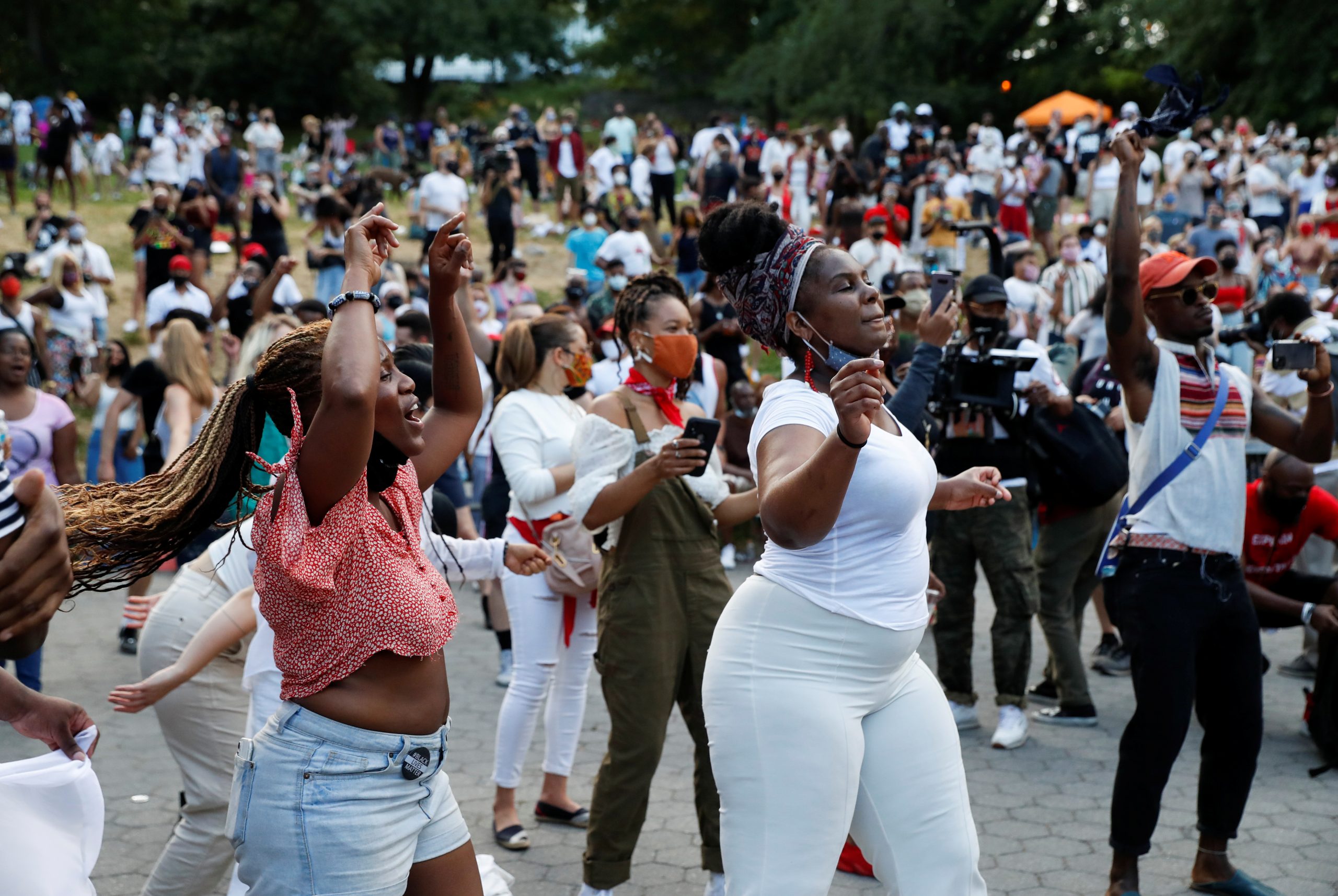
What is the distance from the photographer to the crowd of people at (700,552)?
2.69 metres

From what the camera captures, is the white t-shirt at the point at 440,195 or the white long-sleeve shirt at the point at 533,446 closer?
the white long-sleeve shirt at the point at 533,446

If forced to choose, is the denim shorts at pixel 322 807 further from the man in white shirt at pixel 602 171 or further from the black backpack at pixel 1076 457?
the man in white shirt at pixel 602 171

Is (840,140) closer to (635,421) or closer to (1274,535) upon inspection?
(1274,535)

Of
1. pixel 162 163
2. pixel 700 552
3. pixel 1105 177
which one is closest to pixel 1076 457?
pixel 700 552

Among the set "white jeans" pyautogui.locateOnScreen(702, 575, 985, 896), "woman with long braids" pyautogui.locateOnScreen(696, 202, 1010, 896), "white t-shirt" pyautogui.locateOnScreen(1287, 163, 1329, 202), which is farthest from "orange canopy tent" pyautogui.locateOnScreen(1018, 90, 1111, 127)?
"white jeans" pyautogui.locateOnScreen(702, 575, 985, 896)

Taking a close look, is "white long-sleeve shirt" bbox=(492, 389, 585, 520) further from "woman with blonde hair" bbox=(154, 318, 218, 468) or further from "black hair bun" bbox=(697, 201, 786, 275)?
"woman with blonde hair" bbox=(154, 318, 218, 468)

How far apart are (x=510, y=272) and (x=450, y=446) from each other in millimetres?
10404

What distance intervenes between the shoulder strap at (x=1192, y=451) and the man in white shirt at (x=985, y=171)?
18025 millimetres

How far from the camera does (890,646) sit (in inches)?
117

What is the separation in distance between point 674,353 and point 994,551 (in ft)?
7.70

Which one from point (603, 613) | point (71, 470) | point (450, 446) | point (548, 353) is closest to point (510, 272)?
point (71, 470)

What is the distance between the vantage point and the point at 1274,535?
6.33 metres

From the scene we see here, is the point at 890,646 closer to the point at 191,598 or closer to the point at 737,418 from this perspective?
the point at 191,598

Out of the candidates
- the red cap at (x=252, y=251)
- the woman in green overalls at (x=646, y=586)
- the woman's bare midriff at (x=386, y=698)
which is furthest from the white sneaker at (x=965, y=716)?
the red cap at (x=252, y=251)
